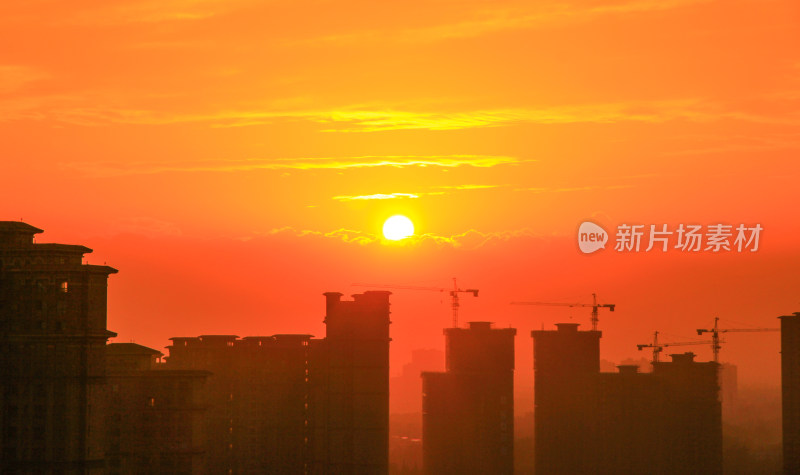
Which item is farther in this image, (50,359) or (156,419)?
(156,419)

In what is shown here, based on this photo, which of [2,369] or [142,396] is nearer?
[2,369]

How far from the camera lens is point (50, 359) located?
489 feet

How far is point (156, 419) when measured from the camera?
175m

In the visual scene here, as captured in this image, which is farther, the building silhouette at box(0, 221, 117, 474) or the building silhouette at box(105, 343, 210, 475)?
the building silhouette at box(105, 343, 210, 475)

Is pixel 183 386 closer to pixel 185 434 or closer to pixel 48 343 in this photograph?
pixel 185 434

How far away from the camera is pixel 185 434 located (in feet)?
582

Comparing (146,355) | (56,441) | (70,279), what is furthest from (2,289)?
(146,355)

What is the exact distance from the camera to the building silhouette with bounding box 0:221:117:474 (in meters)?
149

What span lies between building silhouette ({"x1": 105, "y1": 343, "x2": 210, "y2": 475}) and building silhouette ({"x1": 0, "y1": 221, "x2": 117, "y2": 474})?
1780cm

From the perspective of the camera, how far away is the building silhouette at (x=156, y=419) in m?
170

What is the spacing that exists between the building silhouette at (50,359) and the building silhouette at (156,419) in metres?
17.8

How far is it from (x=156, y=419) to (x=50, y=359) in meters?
28.5

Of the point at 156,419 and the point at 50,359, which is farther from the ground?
the point at 50,359

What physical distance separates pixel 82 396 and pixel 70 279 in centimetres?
1292
